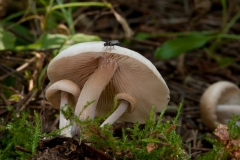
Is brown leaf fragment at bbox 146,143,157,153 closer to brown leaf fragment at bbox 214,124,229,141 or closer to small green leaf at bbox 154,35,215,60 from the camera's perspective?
brown leaf fragment at bbox 214,124,229,141

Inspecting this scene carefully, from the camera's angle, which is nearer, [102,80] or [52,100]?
[102,80]

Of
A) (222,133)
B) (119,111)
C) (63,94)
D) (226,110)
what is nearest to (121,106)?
(119,111)

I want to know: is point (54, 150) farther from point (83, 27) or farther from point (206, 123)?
point (83, 27)

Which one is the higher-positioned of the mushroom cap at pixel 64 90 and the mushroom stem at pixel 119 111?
the mushroom cap at pixel 64 90

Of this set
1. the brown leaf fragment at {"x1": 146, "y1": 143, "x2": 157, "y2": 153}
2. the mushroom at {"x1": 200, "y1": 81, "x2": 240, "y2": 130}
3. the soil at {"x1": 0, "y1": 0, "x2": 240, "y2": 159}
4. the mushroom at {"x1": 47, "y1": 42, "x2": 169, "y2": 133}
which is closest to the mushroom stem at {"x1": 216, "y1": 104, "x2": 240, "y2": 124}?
the mushroom at {"x1": 200, "y1": 81, "x2": 240, "y2": 130}

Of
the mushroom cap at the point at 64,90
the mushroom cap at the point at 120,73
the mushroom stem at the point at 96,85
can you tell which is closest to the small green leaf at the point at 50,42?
the mushroom cap at the point at 120,73

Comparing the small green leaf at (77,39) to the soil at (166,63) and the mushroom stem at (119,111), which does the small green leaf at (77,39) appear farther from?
the mushroom stem at (119,111)

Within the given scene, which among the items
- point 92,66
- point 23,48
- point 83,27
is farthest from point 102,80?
point 83,27
